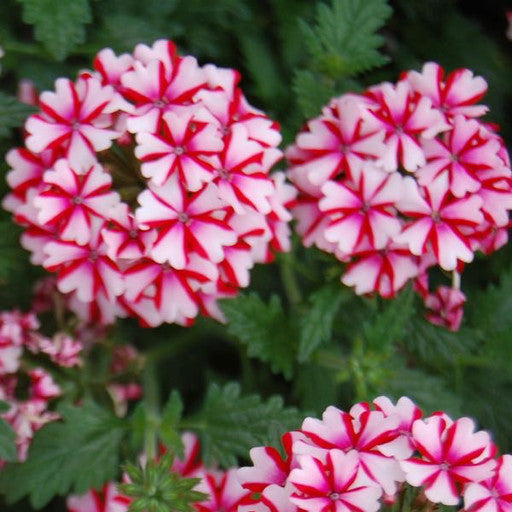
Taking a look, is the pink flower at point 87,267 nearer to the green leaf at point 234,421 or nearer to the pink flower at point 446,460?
the green leaf at point 234,421

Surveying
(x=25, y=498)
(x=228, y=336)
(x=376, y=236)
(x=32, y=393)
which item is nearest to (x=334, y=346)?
(x=228, y=336)

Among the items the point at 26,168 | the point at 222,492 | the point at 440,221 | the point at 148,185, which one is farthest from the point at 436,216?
the point at 26,168

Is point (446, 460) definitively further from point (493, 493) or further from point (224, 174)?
point (224, 174)

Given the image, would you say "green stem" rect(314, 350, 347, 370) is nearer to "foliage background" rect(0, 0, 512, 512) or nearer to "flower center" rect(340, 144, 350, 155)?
"foliage background" rect(0, 0, 512, 512)

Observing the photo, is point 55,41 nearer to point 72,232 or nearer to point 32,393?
point 72,232

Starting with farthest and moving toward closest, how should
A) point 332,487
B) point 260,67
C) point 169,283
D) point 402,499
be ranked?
point 260,67 < point 169,283 < point 402,499 < point 332,487

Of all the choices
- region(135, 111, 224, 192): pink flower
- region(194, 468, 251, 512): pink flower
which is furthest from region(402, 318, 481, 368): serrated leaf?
region(135, 111, 224, 192): pink flower

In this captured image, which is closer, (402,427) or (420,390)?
(402,427)
